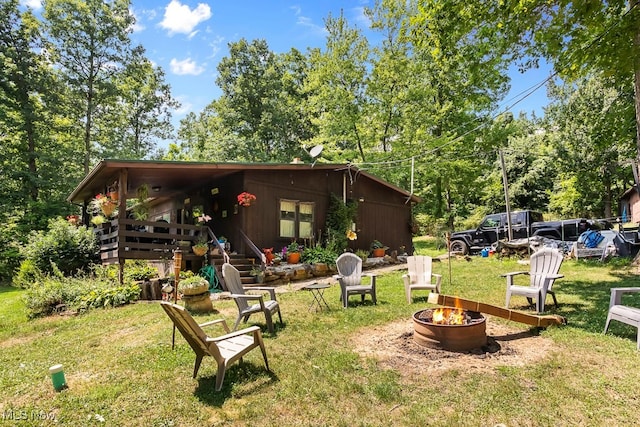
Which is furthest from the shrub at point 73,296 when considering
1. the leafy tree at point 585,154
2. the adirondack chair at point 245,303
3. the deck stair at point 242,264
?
the leafy tree at point 585,154

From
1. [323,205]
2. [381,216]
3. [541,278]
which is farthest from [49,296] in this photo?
[381,216]

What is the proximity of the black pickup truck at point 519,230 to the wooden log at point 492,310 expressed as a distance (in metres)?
8.54

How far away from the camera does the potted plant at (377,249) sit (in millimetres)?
13039

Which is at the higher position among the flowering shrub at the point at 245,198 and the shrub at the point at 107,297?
the flowering shrub at the point at 245,198

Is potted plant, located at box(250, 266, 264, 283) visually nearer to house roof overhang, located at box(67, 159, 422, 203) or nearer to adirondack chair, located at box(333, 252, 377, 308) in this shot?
house roof overhang, located at box(67, 159, 422, 203)

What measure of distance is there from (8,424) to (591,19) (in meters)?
8.77

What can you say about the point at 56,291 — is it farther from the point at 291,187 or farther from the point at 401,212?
the point at 401,212

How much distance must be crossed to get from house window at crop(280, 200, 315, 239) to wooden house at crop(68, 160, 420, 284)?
31mm

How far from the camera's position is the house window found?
10969 mm

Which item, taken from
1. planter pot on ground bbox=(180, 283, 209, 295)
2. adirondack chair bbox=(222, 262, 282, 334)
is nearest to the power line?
adirondack chair bbox=(222, 262, 282, 334)

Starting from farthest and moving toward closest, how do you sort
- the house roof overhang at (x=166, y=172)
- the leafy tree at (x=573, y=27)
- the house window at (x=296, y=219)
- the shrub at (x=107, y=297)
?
the house window at (x=296, y=219) → the house roof overhang at (x=166, y=172) → the shrub at (x=107, y=297) → the leafy tree at (x=573, y=27)

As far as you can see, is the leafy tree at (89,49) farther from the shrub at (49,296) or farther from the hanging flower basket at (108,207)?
the shrub at (49,296)

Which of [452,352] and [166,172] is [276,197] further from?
[452,352]

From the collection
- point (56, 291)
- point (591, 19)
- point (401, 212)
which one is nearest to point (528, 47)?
point (591, 19)
